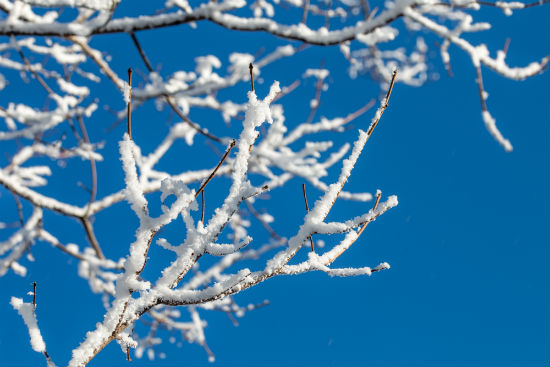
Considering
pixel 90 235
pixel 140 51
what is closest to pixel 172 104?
pixel 140 51

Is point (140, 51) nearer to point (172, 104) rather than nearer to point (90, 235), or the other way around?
point (172, 104)

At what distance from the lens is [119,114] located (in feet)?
14.3

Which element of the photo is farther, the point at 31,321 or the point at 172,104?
the point at 172,104

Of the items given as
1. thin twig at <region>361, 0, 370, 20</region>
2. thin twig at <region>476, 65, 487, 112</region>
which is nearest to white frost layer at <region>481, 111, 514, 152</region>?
thin twig at <region>476, 65, 487, 112</region>

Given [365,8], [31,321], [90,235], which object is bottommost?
[31,321]

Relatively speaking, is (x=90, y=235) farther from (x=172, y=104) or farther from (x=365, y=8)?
(x=365, y=8)

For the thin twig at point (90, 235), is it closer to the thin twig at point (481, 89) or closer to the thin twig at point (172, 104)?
the thin twig at point (172, 104)

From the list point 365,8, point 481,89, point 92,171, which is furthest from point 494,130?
point 92,171

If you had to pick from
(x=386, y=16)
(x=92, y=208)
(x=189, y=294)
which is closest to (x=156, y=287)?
(x=189, y=294)

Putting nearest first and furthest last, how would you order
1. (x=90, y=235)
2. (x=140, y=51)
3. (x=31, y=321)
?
(x=31, y=321) < (x=140, y=51) < (x=90, y=235)

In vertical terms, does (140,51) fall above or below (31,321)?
above

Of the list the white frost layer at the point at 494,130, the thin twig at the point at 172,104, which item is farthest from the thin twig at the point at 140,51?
the white frost layer at the point at 494,130

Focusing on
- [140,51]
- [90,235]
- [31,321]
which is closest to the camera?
[31,321]

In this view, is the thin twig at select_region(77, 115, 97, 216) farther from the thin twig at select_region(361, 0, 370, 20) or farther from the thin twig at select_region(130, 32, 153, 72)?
the thin twig at select_region(361, 0, 370, 20)
